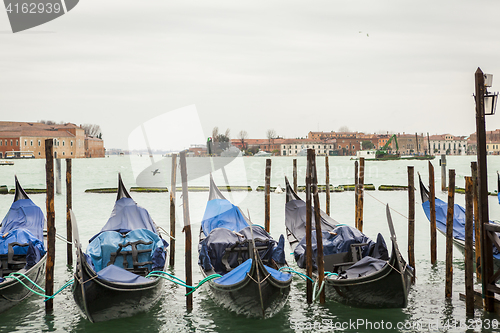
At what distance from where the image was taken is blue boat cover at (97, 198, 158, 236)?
21.7 feet

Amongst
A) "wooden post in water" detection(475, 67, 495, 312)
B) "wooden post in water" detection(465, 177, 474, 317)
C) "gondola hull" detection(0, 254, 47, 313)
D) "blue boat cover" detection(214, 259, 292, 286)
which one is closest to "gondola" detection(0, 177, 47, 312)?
"gondola hull" detection(0, 254, 47, 313)

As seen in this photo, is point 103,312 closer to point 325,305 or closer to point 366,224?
point 325,305

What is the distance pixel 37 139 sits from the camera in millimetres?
60438

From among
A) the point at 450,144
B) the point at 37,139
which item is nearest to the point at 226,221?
the point at 37,139

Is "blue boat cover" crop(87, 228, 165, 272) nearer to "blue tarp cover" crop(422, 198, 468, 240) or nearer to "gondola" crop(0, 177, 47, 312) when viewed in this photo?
"gondola" crop(0, 177, 47, 312)

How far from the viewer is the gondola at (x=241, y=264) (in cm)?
448

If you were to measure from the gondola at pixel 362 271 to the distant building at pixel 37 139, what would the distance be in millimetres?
56969

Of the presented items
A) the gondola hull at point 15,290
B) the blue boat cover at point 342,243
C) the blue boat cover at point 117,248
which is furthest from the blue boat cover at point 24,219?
the blue boat cover at point 342,243

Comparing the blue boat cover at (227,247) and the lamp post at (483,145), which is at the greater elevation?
the lamp post at (483,145)

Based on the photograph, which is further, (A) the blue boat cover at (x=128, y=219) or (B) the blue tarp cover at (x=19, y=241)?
(A) the blue boat cover at (x=128, y=219)

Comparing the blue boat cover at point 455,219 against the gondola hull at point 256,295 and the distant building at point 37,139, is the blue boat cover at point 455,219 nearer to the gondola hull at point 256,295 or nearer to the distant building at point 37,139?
the gondola hull at point 256,295

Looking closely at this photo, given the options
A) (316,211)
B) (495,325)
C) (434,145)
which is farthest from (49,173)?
(434,145)

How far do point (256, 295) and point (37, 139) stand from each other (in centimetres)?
6264

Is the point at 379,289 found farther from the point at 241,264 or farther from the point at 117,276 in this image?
the point at 117,276
